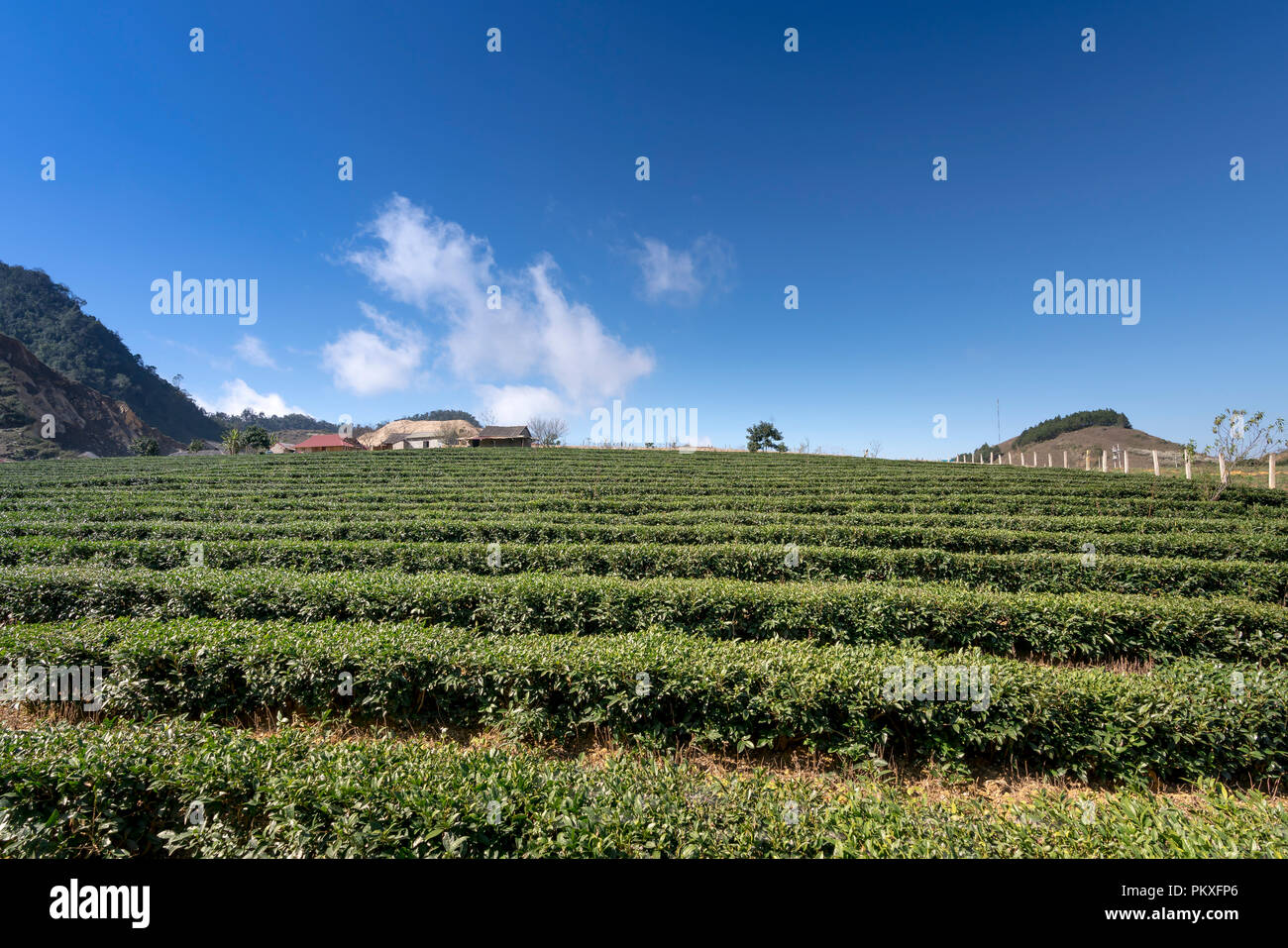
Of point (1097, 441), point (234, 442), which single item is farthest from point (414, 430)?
point (1097, 441)

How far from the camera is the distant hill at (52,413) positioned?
58.5 metres

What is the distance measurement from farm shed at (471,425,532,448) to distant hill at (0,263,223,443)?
84128mm

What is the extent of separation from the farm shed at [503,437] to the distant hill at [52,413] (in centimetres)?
5909

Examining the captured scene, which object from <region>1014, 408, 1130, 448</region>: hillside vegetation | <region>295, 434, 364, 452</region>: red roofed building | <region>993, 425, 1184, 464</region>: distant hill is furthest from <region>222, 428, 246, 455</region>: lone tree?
<region>1014, 408, 1130, 448</region>: hillside vegetation

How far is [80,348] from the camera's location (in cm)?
9019

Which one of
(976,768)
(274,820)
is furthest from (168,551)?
(976,768)

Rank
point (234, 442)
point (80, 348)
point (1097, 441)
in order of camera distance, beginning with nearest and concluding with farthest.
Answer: point (234, 442) < point (1097, 441) < point (80, 348)

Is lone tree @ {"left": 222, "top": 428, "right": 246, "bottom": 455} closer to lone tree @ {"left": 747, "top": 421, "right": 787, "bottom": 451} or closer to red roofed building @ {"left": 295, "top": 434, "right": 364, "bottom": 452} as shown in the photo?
red roofed building @ {"left": 295, "top": 434, "right": 364, "bottom": 452}

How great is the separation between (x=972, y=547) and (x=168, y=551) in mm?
21848

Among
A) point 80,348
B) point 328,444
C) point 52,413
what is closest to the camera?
point 52,413

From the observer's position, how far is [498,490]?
69.0 feet

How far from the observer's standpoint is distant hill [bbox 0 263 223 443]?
88250mm

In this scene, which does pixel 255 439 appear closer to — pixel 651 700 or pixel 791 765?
pixel 651 700

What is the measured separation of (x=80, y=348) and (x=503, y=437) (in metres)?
108
